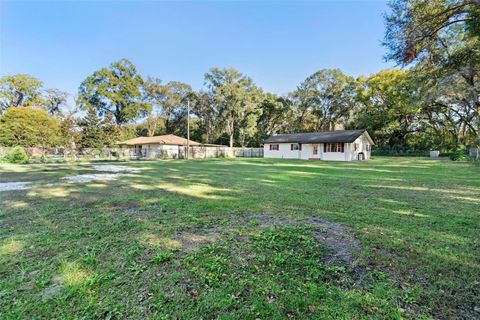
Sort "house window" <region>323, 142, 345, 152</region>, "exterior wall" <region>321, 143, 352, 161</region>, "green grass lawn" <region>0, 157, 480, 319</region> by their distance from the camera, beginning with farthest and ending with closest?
"house window" <region>323, 142, 345, 152</region> < "exterior wall" <region>321, 143, 352, 161</region> < "green grass lawn" <region>0, 157, 480, 319</region>

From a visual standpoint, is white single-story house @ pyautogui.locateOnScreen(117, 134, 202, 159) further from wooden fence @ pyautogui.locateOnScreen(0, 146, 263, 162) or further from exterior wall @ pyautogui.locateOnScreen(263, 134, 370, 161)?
exterior wall @ pyautogui.locateOnScreen(263, 134, 370, 161)

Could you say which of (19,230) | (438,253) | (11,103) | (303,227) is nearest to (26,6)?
(19,230)

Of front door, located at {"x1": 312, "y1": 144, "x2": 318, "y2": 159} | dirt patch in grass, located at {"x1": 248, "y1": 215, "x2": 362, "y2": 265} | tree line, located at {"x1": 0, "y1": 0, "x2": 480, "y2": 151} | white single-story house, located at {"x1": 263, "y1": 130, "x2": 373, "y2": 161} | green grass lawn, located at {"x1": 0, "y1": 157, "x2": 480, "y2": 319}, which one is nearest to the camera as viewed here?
green grass lawn, located at {"x1": 0, "y1": 157, "x2": 480, "y2": 319}

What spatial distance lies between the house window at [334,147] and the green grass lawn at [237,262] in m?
21.2

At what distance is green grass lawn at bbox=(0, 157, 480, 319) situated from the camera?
2.06 metres

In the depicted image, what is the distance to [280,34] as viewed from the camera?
1838cm

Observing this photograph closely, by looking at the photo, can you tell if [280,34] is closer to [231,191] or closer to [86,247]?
[231,191]

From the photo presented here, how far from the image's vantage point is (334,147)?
26.3 meters

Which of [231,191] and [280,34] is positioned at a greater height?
[280,34]

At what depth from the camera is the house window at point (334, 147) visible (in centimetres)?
2557

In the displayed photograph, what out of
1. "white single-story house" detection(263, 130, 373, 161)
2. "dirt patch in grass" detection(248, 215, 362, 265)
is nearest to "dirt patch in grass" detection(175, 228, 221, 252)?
"dirt patch in grass" detection(248, 215, 362, 265)

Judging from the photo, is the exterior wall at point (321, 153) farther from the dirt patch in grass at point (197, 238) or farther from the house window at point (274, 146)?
the dirt patch in grass at point (197, 238)

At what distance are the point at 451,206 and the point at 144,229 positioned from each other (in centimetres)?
651

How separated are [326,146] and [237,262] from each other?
26273 mm
